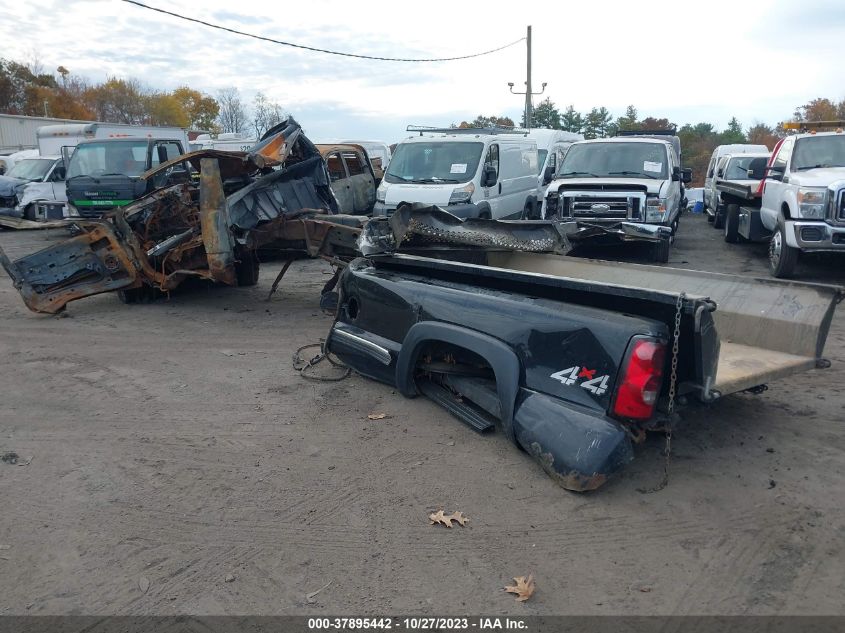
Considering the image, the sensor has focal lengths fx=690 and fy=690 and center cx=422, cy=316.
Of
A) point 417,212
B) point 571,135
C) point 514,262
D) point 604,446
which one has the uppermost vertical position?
point 571,135

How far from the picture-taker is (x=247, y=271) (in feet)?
31.4

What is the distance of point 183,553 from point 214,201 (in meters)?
5.23

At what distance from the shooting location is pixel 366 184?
13.5m

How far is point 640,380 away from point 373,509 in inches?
60.3

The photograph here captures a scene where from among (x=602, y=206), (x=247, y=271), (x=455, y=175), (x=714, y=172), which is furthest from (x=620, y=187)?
(x=714, y=172)

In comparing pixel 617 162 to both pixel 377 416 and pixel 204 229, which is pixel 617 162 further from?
pixel 377 416

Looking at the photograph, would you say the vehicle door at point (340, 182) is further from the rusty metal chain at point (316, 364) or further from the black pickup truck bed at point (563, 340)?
the black pickup truck bed at point (563, 340)

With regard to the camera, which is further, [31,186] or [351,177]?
[31,186]

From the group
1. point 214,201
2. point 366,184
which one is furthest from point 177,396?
point 366,184

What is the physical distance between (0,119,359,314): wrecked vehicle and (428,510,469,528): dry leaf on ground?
4478 millimetres

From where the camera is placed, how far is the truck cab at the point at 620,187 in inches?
435

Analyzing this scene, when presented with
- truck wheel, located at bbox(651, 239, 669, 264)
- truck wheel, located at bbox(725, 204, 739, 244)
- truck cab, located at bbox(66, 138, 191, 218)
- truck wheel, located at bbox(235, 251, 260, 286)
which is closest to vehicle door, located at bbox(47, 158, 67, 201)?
truck cab, located at bbox(66, 138, 191, 218)

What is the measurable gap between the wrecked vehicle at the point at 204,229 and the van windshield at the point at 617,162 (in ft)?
17.1

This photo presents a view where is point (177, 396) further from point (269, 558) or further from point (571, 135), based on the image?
point (571, 135)
